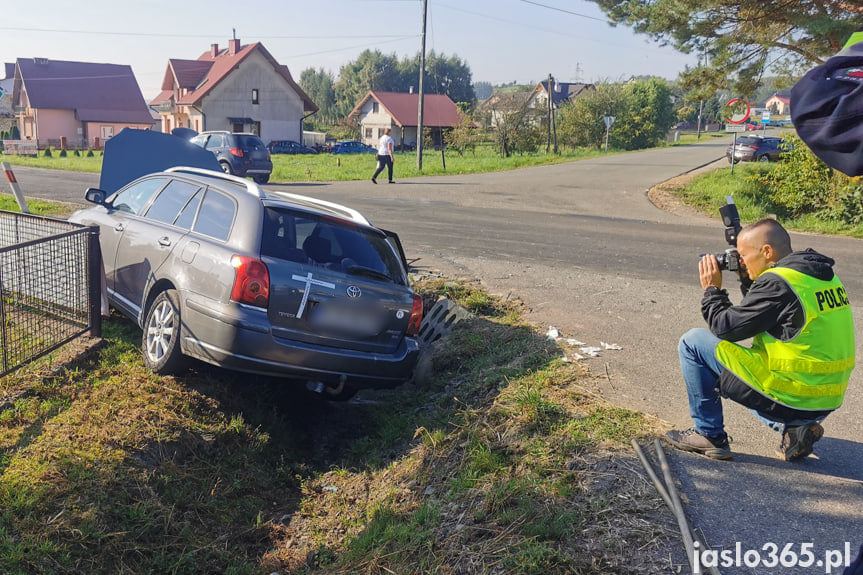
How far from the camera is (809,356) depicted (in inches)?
142

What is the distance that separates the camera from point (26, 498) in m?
3.82

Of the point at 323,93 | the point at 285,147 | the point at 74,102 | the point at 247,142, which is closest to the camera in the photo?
the point at 247,142

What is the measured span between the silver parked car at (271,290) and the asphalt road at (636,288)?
5.90ft

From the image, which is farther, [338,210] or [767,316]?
[338,210]

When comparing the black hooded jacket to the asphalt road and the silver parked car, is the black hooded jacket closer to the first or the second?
the asphalt road

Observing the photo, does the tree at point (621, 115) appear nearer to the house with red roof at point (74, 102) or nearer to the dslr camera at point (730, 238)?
the house with red roof at point (74, 102)

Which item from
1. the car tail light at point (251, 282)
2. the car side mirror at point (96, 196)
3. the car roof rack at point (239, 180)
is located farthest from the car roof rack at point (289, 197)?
the car side mirror at point (96, 196)

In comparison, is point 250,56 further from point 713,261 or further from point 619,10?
point 713,261

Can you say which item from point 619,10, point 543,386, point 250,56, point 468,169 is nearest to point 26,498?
point 543,386

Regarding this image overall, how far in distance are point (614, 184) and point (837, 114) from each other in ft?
75.6

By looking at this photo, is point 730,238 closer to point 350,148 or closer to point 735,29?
point 735,29

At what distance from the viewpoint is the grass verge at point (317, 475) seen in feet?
11.4

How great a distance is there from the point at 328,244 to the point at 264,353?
3.53 feet

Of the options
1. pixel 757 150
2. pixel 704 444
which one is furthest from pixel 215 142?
pixel 757 150
